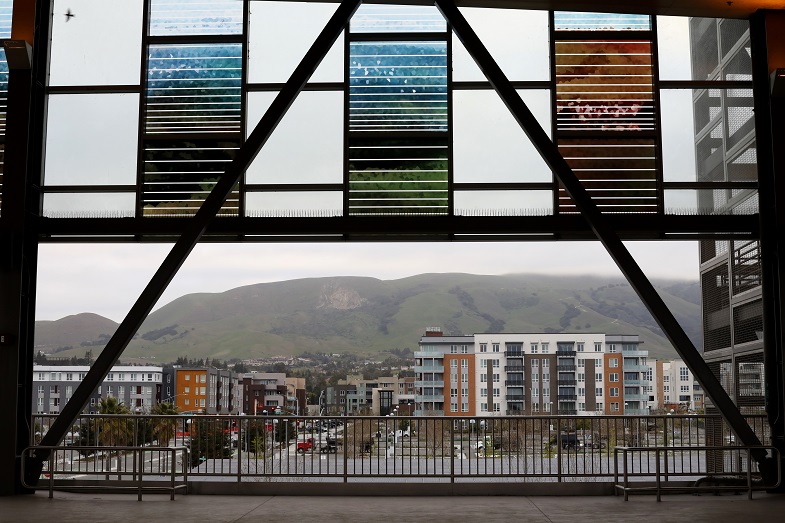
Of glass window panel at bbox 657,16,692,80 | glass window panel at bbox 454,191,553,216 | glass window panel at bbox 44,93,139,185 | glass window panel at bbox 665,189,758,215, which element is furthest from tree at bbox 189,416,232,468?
glass window panel at bbox 657,16,692,80

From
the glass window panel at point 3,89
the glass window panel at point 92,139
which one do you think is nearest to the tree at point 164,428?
the glass window panel at point 92,139

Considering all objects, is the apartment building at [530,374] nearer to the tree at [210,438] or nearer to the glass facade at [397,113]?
the glass facade at [397,113]

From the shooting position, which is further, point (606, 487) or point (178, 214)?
point (178, 214)

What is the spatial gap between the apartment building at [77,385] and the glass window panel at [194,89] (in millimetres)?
3715

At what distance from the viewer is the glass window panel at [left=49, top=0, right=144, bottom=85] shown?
12.6 meters

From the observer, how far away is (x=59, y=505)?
10.1m

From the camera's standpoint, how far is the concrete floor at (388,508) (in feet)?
29.4

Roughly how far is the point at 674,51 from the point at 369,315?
660 cm

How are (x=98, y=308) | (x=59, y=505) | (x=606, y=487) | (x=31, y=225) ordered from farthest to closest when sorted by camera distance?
(x=98, y=308) → (x=31, y=225) → (x=606, y=487) → (x=59, y=505)

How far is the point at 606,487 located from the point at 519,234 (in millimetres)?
3788

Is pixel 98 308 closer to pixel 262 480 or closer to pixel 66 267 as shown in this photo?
pixel 66 267

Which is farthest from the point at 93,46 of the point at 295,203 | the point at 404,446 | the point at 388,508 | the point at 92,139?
the point at 388,508

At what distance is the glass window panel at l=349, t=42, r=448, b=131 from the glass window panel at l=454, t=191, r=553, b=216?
117 cm

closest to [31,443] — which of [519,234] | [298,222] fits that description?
[298,222]
